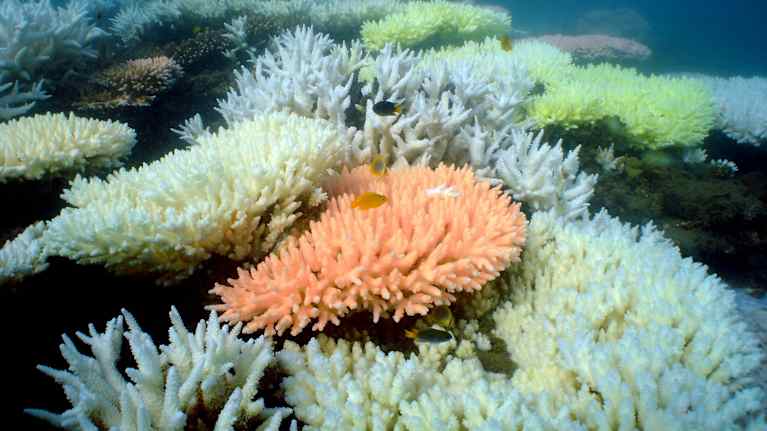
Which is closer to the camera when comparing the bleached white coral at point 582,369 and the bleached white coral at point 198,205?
the bleached white coral at point 582,369

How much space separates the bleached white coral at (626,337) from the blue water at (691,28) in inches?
632

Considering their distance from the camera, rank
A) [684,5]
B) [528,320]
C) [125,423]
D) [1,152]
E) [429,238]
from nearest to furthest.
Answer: [125,423] → [429,238] → [528,320] → [1,152] → [684,5]

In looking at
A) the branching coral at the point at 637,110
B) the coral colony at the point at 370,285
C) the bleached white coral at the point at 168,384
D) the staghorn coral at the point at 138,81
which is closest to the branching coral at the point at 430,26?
the branching coral at the point at 637,110

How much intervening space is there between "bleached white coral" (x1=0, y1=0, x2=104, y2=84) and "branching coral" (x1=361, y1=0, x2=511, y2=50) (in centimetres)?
457

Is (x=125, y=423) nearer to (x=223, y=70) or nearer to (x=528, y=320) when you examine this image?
(x=528, y=320)

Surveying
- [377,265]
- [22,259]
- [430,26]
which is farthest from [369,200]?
[430,26]

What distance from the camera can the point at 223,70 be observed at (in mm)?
7023

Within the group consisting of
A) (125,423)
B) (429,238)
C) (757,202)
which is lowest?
(757,202)

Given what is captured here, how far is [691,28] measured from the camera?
1831 inches

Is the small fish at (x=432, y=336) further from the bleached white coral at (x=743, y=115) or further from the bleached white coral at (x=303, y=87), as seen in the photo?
the bleached white coral at (x=743, y=115)

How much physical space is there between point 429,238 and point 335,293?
0.60 m

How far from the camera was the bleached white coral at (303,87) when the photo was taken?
14.1 ft

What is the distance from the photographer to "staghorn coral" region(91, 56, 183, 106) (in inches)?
214

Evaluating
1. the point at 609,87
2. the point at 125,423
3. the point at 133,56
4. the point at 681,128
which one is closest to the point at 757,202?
the point at 681,128
